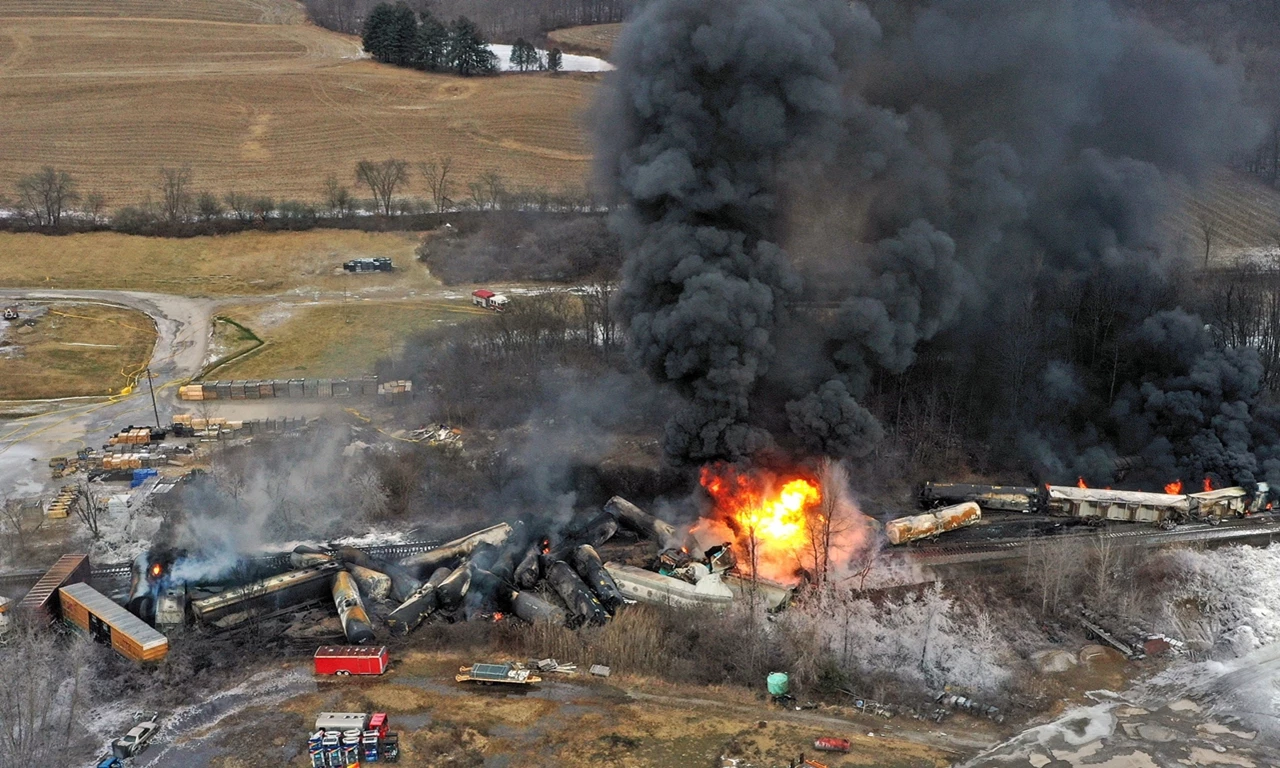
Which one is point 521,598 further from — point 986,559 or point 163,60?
point 163,60

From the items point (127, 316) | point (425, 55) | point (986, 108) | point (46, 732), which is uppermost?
point (425, 55)

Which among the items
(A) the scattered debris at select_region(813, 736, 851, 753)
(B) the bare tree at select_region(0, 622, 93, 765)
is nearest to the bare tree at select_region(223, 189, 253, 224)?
(B) the bare tree at select_region(0, 622, 93, 765)

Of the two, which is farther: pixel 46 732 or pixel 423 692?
pixel 423 692

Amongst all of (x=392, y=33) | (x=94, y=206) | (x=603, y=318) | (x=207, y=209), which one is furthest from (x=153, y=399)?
(x=392, y=33)

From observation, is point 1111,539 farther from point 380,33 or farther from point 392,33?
point 380,33

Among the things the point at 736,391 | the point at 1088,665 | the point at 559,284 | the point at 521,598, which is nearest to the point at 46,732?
the point at 521,598
